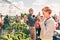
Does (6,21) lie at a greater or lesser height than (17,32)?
greater

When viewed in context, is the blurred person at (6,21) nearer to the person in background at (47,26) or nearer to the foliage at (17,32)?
the foliage at (17,32)

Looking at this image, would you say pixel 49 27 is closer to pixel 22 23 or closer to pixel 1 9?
pixel 22 23

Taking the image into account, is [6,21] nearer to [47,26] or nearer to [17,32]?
[17,32]

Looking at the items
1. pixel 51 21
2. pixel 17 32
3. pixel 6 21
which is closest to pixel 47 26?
pixel 51 21

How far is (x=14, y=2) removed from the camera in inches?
78.6

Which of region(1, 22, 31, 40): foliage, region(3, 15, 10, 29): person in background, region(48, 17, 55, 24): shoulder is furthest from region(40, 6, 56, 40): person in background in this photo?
region(3, 15, 10, 29): person in background

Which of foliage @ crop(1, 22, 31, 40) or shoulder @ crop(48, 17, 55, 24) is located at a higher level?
shoulder @ crop(48, 17, 55, 24)

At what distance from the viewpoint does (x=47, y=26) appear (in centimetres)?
194

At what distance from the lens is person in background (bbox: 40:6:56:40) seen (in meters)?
1.93

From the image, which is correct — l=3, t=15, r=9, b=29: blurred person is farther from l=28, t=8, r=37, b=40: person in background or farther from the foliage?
l=28, t=8, r=37, b=40: person in background

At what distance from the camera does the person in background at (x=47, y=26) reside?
1927 millimetres

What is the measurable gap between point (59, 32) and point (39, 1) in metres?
0.37

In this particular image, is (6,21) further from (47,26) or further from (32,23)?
(47,26)

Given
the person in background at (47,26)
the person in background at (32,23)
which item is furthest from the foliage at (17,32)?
the person in background at (47,26)
